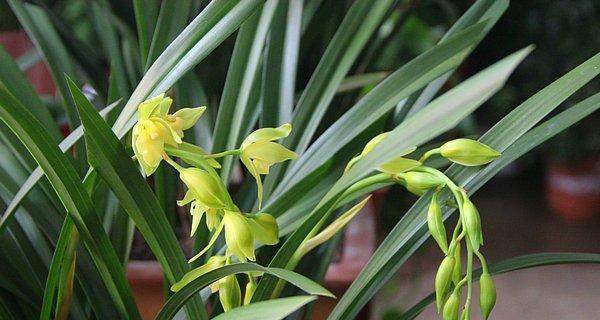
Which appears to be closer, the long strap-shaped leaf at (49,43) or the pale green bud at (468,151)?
the pale green bud at (468,151)

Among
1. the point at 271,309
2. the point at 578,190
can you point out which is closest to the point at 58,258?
the point at 271,309

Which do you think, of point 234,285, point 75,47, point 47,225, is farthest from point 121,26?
point 234,285

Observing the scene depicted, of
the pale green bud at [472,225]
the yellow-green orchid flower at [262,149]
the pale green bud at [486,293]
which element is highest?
the yellow-green orchid flower at [262,149]

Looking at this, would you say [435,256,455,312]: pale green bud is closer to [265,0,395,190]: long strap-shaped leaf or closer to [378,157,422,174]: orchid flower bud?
[378,157,422,174]: orchid flower bud

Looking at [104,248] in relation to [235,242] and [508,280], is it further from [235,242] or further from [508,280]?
[508,280]

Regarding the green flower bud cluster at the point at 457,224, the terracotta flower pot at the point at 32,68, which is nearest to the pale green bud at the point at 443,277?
the green flower bud cluster at the point at 457,224

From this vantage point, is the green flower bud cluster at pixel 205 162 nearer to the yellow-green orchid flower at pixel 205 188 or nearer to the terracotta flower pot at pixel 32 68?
the yellow-green orchid flower at pixel 205 188
